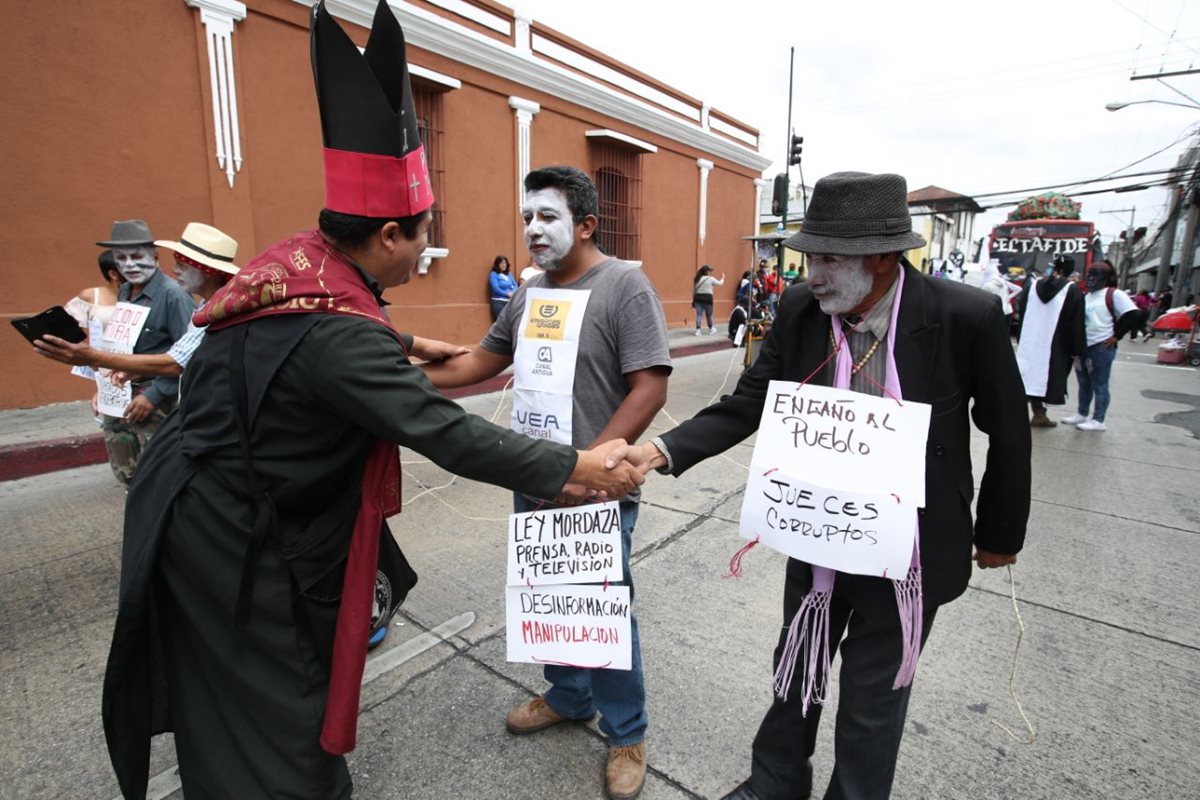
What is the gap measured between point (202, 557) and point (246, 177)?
738cm

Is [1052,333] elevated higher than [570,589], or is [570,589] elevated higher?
[1052,333]

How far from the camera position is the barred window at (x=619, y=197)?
1291cm

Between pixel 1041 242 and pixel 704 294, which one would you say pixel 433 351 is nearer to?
pixel 704 294

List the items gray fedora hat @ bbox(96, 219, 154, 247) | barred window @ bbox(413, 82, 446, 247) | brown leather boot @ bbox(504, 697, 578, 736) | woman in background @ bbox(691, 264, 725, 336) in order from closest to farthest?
brown leather boot @ bbox(504, 697, 578, 736) → gray fedora hat @ bbox(96, 219, 154, 247) → barred window @ bbox(413, 82, 446, 247) → woman in background @ bbox(691, 264, 725, 336)

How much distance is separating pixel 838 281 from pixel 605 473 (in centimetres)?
79

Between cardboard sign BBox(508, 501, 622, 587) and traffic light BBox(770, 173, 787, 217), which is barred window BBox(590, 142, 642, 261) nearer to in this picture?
traffic light BBox(770, 173, 787, 217)

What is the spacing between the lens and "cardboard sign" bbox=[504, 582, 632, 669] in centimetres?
194

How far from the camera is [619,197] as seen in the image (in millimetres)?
13531

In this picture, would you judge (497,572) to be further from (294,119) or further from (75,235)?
(294,119)

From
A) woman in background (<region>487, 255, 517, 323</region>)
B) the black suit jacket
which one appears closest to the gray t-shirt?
the black suit jacket

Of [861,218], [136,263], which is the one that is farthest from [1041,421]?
[136,263]

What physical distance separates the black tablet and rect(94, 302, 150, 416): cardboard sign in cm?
58

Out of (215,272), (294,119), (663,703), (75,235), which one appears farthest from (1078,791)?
(294,119)

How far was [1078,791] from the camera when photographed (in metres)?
2.09
